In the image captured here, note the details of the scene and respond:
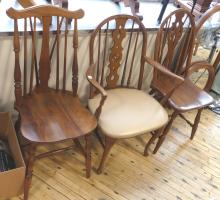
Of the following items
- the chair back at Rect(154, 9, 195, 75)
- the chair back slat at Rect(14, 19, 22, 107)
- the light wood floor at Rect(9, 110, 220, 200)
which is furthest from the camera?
the chair back at Rect(154, 9, 195, 75)

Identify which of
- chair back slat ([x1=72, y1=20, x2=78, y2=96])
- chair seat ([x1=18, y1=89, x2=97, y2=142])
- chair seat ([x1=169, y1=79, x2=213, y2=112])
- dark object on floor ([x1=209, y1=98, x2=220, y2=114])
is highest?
chair back slat ([x1=72, y1=20, x2=78, y2=96])

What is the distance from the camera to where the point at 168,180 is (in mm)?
1889

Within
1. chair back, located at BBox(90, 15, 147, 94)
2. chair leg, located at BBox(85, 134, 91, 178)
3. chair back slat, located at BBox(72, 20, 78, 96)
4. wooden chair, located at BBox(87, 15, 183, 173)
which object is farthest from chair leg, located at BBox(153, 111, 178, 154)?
chair back slat, located at BBox(72, 20, 78, 96)

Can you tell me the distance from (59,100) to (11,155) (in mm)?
417

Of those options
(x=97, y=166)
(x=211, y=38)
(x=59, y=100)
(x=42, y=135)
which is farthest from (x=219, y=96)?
(x=42, y=135)

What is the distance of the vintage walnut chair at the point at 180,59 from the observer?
6.19 ft

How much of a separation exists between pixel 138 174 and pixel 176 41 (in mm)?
936

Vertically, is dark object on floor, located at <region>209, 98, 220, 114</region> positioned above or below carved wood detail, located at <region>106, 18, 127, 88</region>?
below

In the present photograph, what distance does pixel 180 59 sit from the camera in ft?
7.09

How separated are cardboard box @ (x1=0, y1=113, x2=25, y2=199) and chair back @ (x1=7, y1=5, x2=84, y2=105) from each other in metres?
0.21

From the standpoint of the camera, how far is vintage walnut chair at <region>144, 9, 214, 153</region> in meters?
1.89

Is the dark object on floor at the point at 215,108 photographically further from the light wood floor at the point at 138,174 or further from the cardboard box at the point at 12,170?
the cardboard box at the point at 12,170

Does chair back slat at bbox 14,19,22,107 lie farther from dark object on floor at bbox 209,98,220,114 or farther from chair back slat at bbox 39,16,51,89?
dark object on floor at bbox 209,98,220,114

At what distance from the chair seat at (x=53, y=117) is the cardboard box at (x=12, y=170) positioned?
180 mm
